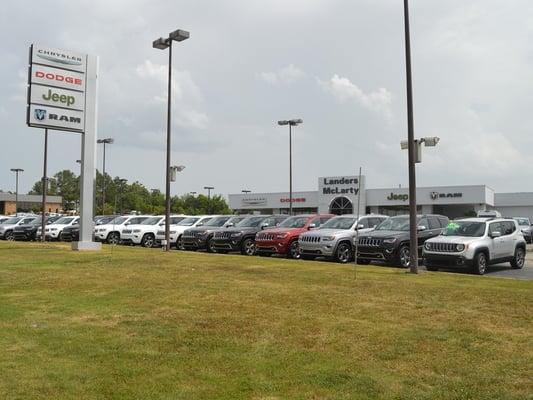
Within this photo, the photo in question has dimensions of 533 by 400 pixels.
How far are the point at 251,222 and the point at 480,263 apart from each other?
10300 millimetres

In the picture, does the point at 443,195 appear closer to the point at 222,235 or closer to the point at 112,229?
the point at 112,229

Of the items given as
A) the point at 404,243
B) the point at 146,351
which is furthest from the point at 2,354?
the point at 404,243

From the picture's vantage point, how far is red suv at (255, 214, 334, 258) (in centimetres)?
2089

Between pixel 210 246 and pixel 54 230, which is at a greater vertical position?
pixel 54 230

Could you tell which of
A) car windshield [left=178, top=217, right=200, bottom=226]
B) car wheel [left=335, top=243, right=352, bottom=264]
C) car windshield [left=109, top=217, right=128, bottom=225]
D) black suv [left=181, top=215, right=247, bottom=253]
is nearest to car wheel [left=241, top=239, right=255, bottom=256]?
black suv [left=181, top=215, right=247, bottom=253]

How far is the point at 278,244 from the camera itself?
20.9 meters

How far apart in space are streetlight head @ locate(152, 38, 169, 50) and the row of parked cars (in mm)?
7688

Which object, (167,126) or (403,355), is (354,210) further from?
(403,355)

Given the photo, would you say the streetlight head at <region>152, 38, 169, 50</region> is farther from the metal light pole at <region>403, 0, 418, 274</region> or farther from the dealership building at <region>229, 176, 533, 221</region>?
the dealership building at <region>229, 176, 533, 221</region>

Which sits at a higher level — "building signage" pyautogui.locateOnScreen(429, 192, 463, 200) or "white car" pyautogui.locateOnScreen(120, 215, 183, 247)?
"building signage" pyautogui.locateOnScreen(429, 192, 463, 200)

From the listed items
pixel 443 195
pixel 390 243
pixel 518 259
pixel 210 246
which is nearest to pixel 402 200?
pixel 443 195

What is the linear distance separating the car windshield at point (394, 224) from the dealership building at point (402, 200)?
37.6 m

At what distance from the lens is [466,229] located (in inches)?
696

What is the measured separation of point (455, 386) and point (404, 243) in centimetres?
1266
